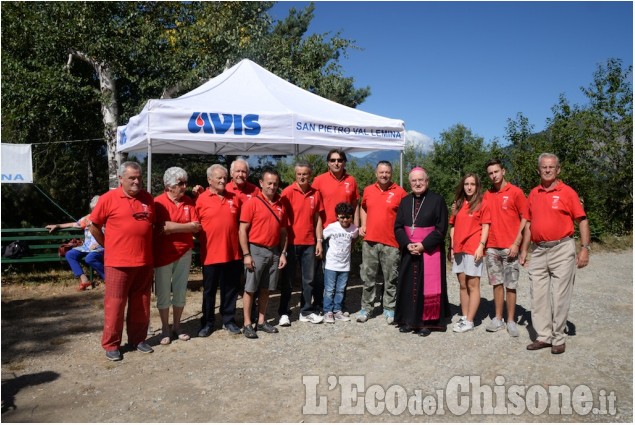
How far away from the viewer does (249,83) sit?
706 cm

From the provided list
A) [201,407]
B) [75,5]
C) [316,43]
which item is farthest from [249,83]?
[316,43]

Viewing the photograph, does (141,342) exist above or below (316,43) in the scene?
below

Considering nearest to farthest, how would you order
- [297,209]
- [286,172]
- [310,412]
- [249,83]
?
[310,412] → [297,209] → [249,83] → [286,172]

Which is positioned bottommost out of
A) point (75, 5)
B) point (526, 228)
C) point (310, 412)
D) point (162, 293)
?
point (310, 412)

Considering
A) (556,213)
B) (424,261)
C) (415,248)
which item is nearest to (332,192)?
(415,248)

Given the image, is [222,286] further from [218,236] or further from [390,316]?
[390,316]

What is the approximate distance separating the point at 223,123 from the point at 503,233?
11.0ft

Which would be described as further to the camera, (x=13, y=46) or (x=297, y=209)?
(x=13, y=46)

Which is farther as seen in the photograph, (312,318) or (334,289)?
(334,289)

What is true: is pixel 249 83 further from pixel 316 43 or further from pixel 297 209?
pixel 316 43

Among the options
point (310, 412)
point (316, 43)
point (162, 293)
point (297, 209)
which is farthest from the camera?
point (316, 43)

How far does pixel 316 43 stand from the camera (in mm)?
12945

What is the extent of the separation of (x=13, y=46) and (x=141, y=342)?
8.83m

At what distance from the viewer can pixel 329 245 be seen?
5.75 meters
